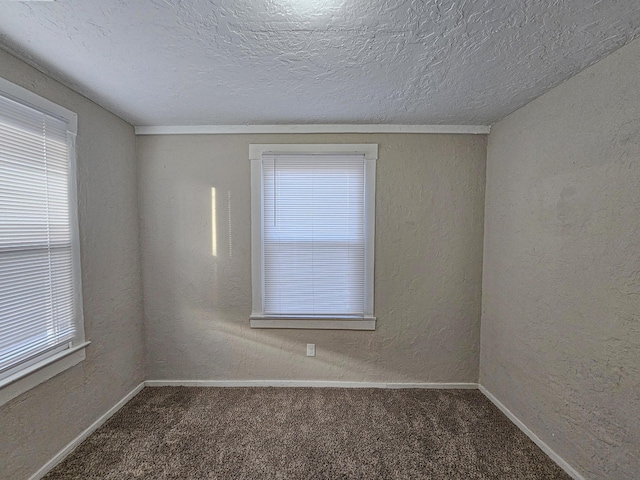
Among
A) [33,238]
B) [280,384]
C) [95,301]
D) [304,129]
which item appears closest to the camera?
[33,238]

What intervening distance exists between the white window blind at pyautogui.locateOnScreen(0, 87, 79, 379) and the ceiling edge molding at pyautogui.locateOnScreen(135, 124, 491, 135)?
30.3 inches

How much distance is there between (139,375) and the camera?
2.41 m

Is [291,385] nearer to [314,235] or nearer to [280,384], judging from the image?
[280,384]

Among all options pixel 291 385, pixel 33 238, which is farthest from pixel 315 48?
pixel 291 385

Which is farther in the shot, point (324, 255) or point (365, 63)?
point (324, 255)

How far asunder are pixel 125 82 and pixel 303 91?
3.72 ft

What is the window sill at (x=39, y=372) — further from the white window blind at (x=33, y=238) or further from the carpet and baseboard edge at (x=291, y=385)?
the carpet and baseboard edge at (x=291, y=385)

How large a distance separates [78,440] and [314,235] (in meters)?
2.20

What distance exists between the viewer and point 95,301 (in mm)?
1939

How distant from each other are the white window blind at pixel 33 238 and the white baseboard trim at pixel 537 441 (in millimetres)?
3211

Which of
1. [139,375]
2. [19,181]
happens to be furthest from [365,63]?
[139,375]

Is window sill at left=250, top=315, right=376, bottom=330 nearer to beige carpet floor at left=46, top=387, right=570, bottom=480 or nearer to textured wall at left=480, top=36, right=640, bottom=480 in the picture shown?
beige carpet floor at left=46, top=387, right=570, bottom=480

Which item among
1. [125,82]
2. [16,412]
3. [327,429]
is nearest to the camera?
[16,412]

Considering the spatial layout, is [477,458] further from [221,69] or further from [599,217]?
[221,69]
